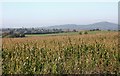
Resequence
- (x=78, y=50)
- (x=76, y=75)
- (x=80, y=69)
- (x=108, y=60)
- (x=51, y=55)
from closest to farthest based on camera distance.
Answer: (x=76, y=75), (x=80, y=69), (x=108, y=60), (x=51, y=55), (x=78, y=50)

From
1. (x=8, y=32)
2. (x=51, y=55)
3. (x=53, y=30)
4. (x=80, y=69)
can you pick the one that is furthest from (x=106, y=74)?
(x=53, y=30)

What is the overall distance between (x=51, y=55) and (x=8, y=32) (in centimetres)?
1276

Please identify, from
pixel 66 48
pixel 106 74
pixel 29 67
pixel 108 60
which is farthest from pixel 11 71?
pixel 66 48

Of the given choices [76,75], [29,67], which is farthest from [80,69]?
[29,67]

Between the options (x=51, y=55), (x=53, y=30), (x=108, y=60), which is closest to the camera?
(x=108, y=60)

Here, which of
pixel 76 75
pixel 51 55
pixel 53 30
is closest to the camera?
pixel 76 75

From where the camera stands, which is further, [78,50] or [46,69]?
[78,50]

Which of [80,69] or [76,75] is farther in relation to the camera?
[80,69]

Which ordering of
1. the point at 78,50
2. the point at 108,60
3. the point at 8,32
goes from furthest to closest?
the point at 8,32, the point at 78,50, the point at 108,60

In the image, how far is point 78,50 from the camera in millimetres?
11414

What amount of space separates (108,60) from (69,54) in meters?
2.11

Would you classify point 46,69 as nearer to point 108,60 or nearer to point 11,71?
point 11,71

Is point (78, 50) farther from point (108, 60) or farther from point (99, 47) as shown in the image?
point (108, 60)

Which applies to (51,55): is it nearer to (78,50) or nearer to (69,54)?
(69,54)
